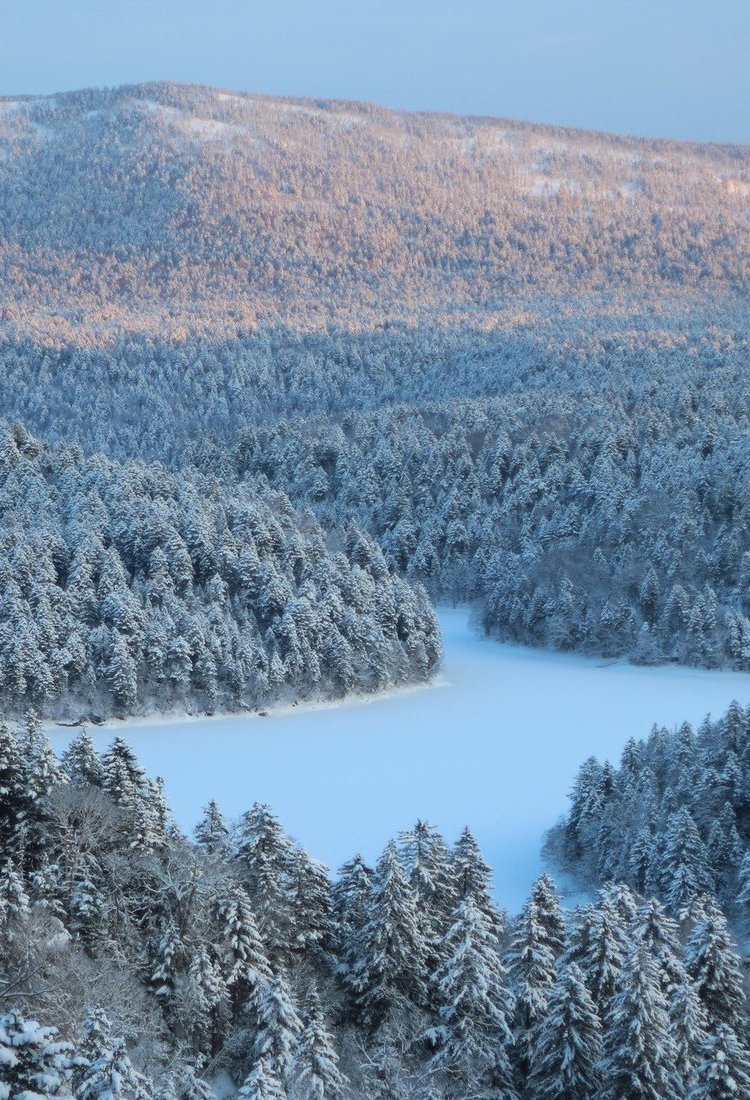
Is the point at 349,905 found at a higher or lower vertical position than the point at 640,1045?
lower

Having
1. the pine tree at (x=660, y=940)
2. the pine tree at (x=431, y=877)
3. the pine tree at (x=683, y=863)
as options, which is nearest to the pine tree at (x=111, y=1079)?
the pine tree at (x=660, y=940)

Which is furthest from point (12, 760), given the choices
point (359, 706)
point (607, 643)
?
point (607, 643)

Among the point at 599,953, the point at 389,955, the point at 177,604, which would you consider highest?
the point at 599,953

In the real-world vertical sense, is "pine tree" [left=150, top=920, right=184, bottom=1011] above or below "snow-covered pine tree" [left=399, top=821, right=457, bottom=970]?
above

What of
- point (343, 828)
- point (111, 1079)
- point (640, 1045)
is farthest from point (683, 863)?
point (111, 1079)

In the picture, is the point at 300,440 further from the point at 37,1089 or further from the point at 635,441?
the point at 37,1089

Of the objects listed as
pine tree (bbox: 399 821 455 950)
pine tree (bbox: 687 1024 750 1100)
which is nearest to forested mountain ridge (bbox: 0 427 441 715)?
pine tree (bbox: 399 821 455 950)

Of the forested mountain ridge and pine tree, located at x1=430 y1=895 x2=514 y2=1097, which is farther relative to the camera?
the forested mountain ridge

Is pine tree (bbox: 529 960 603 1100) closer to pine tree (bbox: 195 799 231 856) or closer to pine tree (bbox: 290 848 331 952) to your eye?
pine tree (bbox: 290 848 331 952)

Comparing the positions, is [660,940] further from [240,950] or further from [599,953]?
[240,950]
